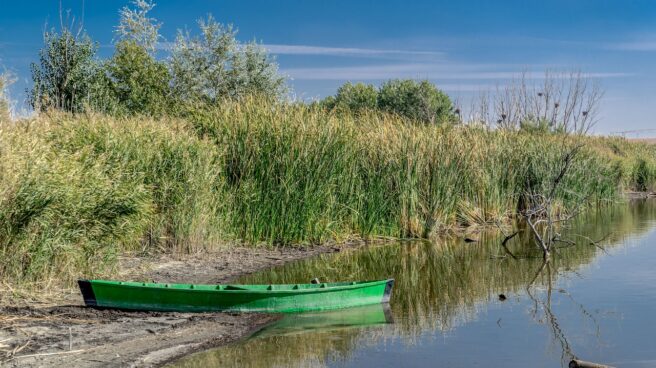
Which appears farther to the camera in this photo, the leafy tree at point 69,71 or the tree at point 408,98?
the tree at point 408,98

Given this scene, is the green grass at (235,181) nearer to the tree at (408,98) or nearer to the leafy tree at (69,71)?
the leafy tree at (69,71)

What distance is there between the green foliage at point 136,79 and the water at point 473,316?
19.2 m

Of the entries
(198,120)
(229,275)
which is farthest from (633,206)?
(229,275)

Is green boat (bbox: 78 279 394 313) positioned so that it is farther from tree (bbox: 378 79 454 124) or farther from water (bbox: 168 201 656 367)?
tree (bbox: 378 79 454 124)

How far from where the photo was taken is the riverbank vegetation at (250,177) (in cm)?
1073

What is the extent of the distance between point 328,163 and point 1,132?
779cm

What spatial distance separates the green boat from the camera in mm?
9750

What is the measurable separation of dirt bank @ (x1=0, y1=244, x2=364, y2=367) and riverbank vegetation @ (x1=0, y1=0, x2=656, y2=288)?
1.12m

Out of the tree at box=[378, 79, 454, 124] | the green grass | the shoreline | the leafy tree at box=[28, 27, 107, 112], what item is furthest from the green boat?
the tree at box=[378, 79, 454, 124]

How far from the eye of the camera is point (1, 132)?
10445mm

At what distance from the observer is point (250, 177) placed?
16.2 m

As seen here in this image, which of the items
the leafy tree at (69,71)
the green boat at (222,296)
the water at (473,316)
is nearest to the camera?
the water at (473,316)

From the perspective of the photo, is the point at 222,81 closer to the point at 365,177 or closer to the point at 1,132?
the point at 365,177

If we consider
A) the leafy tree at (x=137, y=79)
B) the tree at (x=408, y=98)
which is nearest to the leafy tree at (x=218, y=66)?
the leafy tree at (x=137, y=79)
